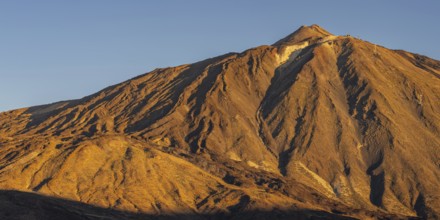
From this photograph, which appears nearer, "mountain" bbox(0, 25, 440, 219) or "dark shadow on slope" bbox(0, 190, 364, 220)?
"dark shadow on slope" bbox(0, 190, 364, 220)

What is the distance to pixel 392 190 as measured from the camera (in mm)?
166000

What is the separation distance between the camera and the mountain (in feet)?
488

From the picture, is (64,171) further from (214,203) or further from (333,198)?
(333,198)

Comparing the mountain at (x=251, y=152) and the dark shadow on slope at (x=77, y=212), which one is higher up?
the mountain at (x=251, y=152)

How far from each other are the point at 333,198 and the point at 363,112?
31300mm

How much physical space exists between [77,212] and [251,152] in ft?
166

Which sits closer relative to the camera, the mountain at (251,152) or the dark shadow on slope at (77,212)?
the dark shadow on slope at (77,212)

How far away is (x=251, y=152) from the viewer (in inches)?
6890

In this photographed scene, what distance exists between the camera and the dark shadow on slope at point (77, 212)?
12738cm

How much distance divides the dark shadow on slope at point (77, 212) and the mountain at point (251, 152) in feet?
1.60

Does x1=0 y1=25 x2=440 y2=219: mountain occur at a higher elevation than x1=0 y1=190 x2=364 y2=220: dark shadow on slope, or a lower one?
Answer: higher

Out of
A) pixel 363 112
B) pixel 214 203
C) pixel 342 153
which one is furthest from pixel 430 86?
pixel 214 203

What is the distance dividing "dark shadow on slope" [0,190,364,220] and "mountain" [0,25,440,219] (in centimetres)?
49

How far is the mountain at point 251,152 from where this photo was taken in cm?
14862
